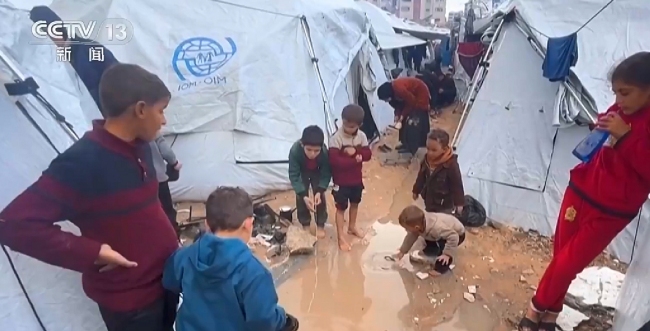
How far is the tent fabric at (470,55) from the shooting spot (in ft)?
32.2

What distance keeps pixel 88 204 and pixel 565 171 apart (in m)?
3.84

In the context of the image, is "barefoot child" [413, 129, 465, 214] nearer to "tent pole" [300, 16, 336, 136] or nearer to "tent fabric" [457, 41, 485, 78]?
"tent pole" [300, 16, 336, 136]

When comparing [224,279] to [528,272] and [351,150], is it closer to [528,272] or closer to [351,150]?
[351,150]

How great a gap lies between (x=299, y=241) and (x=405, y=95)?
3.09m

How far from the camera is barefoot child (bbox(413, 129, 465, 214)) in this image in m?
3.44

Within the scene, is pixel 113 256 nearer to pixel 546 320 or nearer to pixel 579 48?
pixel 546 320

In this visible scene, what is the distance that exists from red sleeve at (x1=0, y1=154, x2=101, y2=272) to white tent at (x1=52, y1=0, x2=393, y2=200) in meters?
3.27

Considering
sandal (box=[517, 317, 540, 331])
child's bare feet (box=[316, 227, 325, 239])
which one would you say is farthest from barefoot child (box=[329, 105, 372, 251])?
sandal (box=[517, 317, 540, 331])

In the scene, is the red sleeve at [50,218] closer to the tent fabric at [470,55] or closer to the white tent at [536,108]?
the white tent at [536,108]

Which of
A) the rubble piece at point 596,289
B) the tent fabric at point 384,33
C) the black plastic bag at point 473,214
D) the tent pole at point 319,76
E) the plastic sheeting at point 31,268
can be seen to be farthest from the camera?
the tent fabric at point 384,33

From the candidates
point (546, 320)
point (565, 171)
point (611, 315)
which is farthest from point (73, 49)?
point (565, 171)

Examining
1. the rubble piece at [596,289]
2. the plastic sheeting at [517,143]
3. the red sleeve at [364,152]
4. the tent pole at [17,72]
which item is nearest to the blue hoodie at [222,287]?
the tent pole at [17,72]

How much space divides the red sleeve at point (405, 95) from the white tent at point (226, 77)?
54.7 inches

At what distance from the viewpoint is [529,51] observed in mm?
4508
